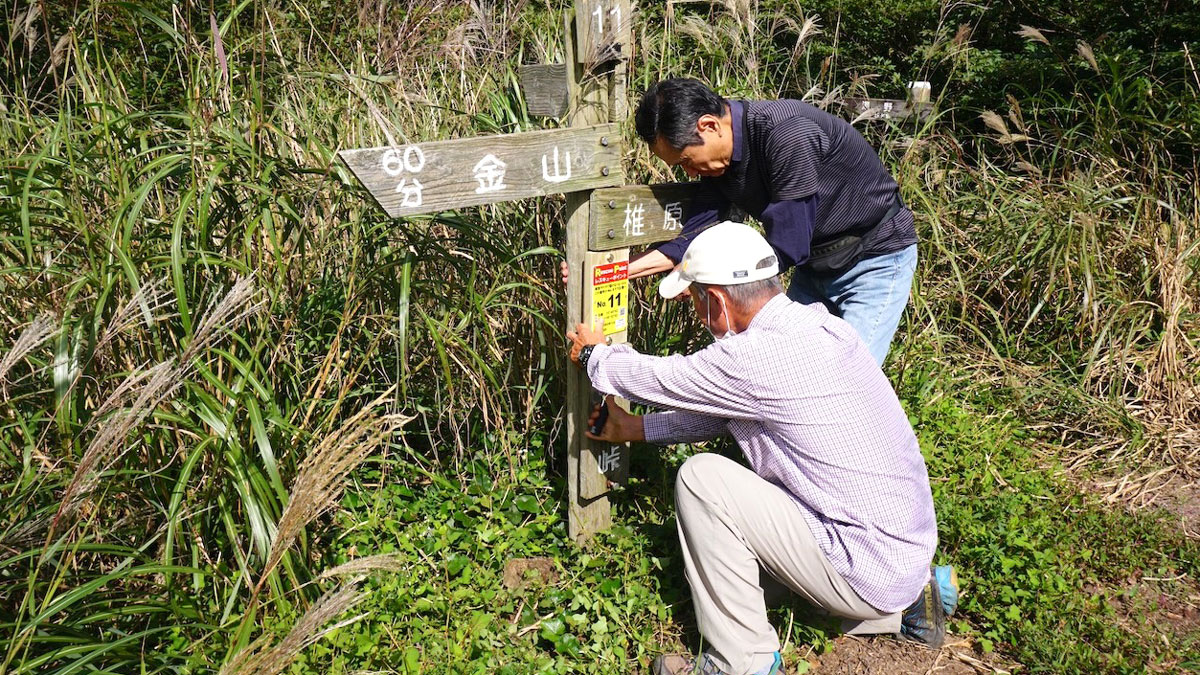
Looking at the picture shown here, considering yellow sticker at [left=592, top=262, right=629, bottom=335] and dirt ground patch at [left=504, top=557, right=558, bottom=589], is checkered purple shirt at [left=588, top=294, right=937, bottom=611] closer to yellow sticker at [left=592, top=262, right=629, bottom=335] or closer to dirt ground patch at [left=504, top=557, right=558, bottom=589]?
yellow sticker at [left=592, top=262, right=629, bottom=335]

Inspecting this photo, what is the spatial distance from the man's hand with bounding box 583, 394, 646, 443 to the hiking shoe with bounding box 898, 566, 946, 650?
1056mm

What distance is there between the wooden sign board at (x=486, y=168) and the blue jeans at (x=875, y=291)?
1.07m

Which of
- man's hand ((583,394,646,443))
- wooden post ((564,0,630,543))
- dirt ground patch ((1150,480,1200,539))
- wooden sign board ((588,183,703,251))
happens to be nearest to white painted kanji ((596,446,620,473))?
wooden post ((564,0,630,543))

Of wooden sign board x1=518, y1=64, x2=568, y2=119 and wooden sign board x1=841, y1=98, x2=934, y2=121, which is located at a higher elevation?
wooden sign board x1=518, y1=64, x2=568, y2=119

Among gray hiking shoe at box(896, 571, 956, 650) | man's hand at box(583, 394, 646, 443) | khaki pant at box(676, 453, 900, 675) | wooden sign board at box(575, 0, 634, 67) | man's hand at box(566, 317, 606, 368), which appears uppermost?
wooden sign board at box(575, 0, 634, 67)

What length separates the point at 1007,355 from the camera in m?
4.73

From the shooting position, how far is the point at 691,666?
2832mm

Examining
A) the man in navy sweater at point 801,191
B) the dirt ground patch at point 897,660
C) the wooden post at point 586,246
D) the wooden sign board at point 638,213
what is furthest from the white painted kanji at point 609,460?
the dirt ground patch at point 897,660

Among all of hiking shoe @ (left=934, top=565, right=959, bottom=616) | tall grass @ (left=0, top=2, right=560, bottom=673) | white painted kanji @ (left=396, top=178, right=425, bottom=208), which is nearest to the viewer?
tall grass @ (left=0, top=2, right=560, bottom=673)

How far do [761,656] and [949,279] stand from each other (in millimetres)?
2614

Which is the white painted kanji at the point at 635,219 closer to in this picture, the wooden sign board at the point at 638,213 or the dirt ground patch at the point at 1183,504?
the wooden sign board at the point at 638,213

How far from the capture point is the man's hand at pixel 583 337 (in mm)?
2910

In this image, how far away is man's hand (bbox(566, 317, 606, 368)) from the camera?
291 centimetres

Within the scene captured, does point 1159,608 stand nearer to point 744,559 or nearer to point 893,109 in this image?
point 744,559
